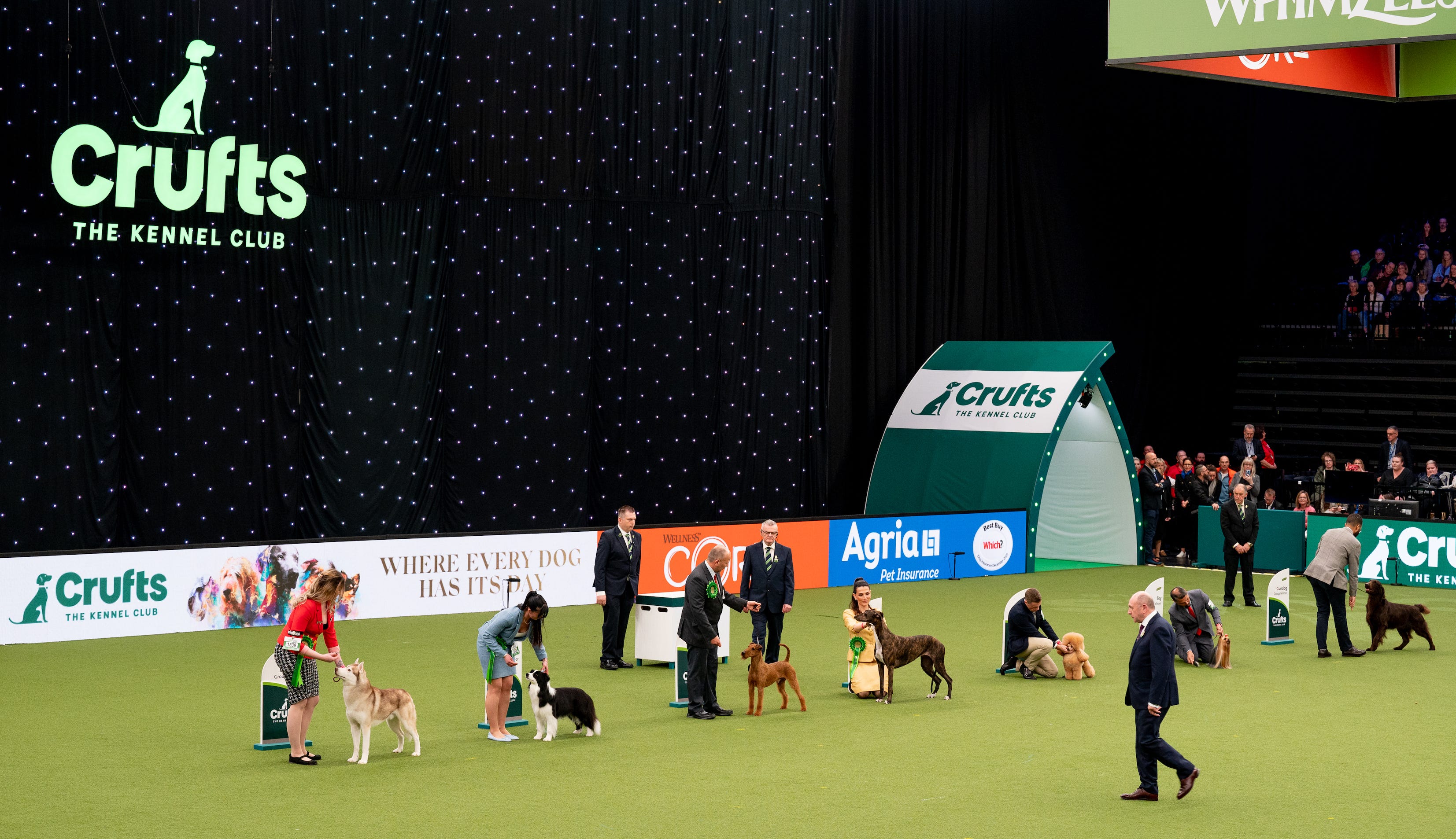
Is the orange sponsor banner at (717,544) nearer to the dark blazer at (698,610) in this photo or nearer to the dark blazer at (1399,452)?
the dark blazer at (698,610)

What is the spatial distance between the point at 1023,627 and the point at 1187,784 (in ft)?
16.7

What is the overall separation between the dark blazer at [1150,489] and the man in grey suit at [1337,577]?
9528 mm

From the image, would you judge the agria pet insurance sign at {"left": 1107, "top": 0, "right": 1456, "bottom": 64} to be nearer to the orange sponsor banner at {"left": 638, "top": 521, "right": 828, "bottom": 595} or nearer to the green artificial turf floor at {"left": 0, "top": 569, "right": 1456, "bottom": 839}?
the green artificial turf floor at {"left": 0, "top": 569, "right": 1456, "bottom": 839}

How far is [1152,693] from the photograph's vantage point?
1042 centimetres

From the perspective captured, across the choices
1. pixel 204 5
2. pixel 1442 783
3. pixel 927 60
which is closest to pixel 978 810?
pixel 1442 783

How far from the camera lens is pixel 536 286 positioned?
23.8m

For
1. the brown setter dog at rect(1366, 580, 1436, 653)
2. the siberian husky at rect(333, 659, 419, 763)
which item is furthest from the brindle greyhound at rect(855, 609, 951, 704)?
the brown setter dog at rect(1366, 580, 1436, 653)

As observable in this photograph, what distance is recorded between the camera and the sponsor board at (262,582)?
56.0 feet

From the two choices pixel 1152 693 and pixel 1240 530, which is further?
pixel 1240 530

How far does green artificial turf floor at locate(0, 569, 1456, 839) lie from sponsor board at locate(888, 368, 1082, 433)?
8526mm

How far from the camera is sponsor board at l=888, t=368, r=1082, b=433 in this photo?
26.1 meters

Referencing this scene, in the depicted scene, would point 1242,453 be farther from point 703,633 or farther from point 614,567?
point 703,633

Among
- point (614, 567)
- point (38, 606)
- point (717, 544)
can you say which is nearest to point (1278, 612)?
point (717, 544)

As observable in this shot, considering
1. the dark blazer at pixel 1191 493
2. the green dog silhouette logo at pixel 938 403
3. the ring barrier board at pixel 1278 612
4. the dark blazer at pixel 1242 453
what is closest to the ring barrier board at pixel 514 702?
the ring barrier board at pixel 1278 612
